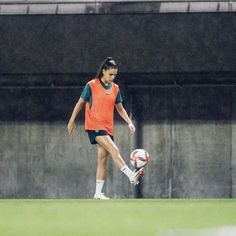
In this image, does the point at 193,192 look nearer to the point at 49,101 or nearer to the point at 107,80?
the point at 49,101

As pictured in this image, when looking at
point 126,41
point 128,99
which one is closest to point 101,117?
point 126,41

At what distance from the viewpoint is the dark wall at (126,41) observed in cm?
1880

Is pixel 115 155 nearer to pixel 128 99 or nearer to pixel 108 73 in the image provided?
pixel 108 73

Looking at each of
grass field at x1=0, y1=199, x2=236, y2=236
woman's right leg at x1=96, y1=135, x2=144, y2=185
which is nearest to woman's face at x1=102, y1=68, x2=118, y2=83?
woman's right leg at x1=96, y1=135, x2=144, y2=185

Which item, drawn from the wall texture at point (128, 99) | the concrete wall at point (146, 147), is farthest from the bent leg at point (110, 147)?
the concrete wall at point (146, 147)

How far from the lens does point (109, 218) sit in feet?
31.1

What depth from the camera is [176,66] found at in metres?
19.2

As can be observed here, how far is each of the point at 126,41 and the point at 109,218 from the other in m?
Answer: 9.83

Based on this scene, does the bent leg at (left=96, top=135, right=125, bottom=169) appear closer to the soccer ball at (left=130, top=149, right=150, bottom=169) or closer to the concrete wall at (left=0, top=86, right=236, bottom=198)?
the soccer ball at (left=130, top=149, right=150, bottom=169)

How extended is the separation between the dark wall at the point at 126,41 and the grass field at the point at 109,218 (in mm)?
7487

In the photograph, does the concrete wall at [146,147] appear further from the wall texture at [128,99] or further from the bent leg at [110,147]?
the bent leg at [110,147]

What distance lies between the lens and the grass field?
27.0 feet

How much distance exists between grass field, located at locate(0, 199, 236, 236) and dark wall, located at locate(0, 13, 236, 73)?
7.49m

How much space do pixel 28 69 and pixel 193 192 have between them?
14.0ft
